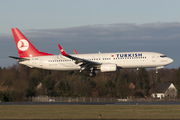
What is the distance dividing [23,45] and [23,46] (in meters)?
0.26

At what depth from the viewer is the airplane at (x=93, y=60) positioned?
5272cm

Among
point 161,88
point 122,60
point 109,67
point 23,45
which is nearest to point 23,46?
point 23,45

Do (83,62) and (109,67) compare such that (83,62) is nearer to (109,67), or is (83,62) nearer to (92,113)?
(109,67)

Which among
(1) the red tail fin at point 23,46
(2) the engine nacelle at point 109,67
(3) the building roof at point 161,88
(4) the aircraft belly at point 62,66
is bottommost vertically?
(3) the building roof at point 161,88

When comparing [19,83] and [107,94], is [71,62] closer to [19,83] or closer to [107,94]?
[107,94]

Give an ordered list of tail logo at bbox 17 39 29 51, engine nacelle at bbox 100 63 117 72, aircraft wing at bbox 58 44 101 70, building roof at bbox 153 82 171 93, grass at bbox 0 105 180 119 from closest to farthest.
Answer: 1. grass at bbox 0 105 180 119
2. aircraft wing at bbox 58 44 101 70
3. engine nacelle at bbox 100 63 117 72
4. tail logo at bbox 17 39 29 51
5. building roof at bbox 153 82 171 93

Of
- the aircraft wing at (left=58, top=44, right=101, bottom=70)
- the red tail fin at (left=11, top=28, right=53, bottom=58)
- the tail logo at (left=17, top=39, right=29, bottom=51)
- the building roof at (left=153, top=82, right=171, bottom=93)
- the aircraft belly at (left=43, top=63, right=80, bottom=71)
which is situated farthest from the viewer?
the building roof at (left=153, top=82, right=171, bottom=93)

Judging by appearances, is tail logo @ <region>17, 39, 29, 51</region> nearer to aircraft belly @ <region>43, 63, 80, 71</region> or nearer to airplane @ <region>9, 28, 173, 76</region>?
airplane @ <region>9, 28, 173, 76</region>

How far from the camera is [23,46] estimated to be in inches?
2344

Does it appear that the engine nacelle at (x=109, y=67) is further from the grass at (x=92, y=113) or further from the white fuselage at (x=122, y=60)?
the grass at (x=92, y=113)

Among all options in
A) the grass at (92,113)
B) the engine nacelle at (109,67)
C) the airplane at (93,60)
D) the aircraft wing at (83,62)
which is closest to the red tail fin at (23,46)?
the airplane at (93,60)

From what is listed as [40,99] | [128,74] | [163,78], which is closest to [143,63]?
[40,99]

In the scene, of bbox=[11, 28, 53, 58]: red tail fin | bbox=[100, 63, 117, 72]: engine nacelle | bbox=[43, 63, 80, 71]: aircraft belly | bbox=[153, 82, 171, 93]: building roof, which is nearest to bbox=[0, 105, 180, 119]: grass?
bbox=[100, 63, 117, 72]: engine nacelle

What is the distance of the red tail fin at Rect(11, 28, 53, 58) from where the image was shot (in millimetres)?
58719
